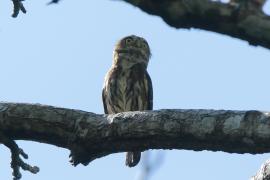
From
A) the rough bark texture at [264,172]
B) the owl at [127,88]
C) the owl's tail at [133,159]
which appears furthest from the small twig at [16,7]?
the owl at [127,88]

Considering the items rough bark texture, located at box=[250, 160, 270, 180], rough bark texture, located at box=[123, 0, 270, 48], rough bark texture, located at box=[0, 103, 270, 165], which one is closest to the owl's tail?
rough bark texture, located at box=[0, 103, 270, 165]

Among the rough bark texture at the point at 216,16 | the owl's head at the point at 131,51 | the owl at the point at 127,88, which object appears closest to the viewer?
the rough bark texture at the point at 216,16

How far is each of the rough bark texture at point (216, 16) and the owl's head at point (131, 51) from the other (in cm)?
687

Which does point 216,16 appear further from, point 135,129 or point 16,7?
point 135,129

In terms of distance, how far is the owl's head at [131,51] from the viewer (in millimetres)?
9141

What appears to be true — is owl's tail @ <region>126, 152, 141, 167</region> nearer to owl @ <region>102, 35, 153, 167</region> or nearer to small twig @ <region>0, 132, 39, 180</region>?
owl @ <region>102, 35, 153, 167</region>

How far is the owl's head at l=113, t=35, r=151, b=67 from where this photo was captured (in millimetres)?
9141

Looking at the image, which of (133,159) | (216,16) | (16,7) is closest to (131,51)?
(133,159)

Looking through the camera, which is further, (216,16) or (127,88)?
(127,88)

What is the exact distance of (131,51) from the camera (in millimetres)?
9445

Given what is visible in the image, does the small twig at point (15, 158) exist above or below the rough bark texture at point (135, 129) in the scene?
below

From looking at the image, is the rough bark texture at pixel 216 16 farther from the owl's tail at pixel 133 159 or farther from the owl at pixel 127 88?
the owl at pixel 127 88

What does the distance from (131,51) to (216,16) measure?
7411 millimetres

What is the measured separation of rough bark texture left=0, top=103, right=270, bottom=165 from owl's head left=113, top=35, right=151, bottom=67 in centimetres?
458
